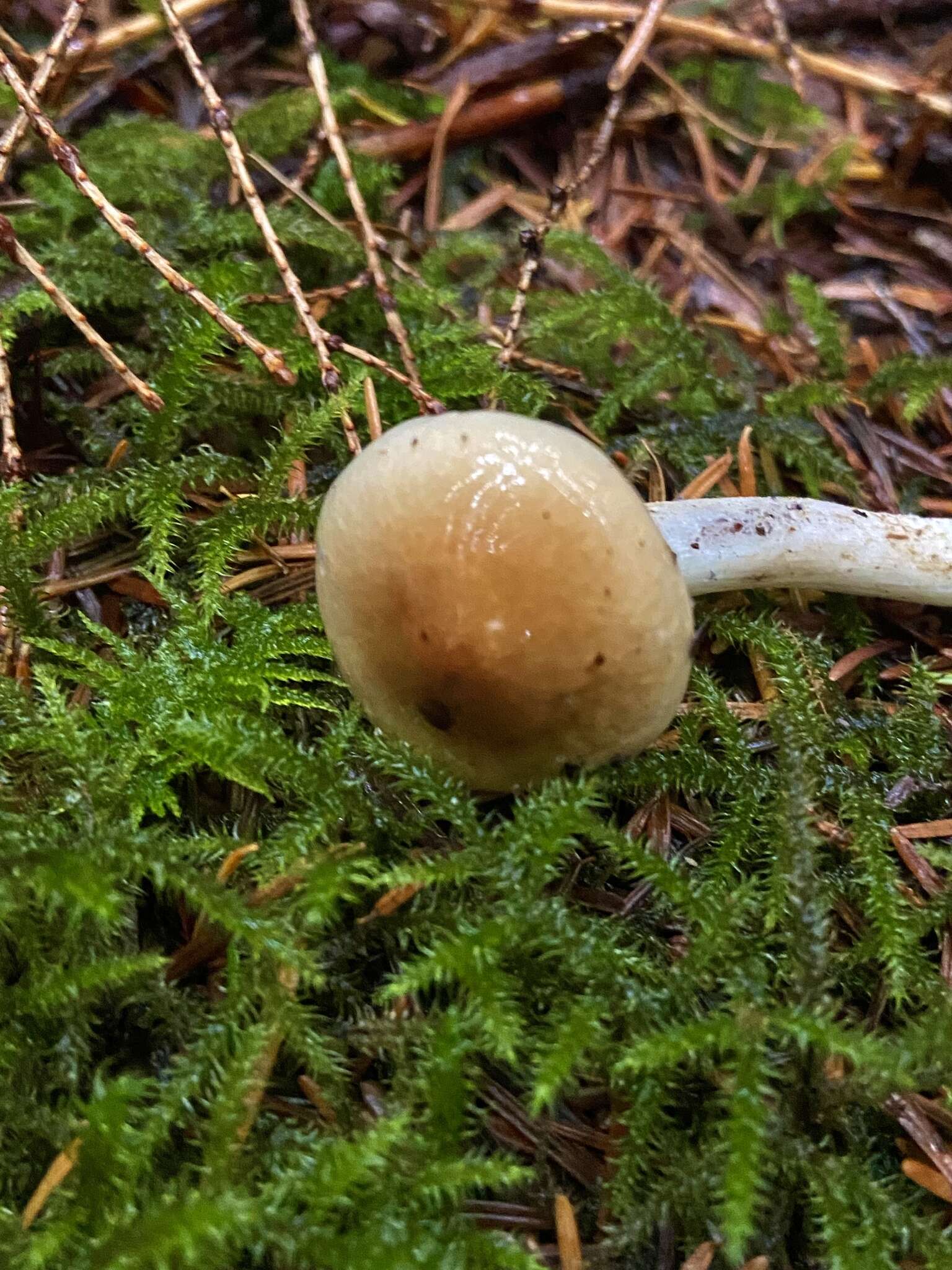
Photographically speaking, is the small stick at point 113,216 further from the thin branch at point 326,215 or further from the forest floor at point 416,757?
the thin branch at point 326,215

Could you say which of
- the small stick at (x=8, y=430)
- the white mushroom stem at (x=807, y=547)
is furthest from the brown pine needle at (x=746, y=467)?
the small stick at (x=8, y=430)

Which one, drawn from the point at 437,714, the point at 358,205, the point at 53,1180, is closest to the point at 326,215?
the point at 358,205

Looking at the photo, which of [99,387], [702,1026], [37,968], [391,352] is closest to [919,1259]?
[702,1026]

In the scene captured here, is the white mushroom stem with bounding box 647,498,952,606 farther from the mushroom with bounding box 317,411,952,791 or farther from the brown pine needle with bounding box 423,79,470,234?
the brown pine needle with bounding box 423,79,470,234

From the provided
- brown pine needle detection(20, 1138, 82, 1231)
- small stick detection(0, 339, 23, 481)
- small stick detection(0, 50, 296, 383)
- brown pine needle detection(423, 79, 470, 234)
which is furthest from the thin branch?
brown pine needle detection(20, 1138, 82, 1231)

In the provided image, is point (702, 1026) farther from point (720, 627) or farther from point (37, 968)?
point (37, 968)

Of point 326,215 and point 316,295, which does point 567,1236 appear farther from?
point 326,215
